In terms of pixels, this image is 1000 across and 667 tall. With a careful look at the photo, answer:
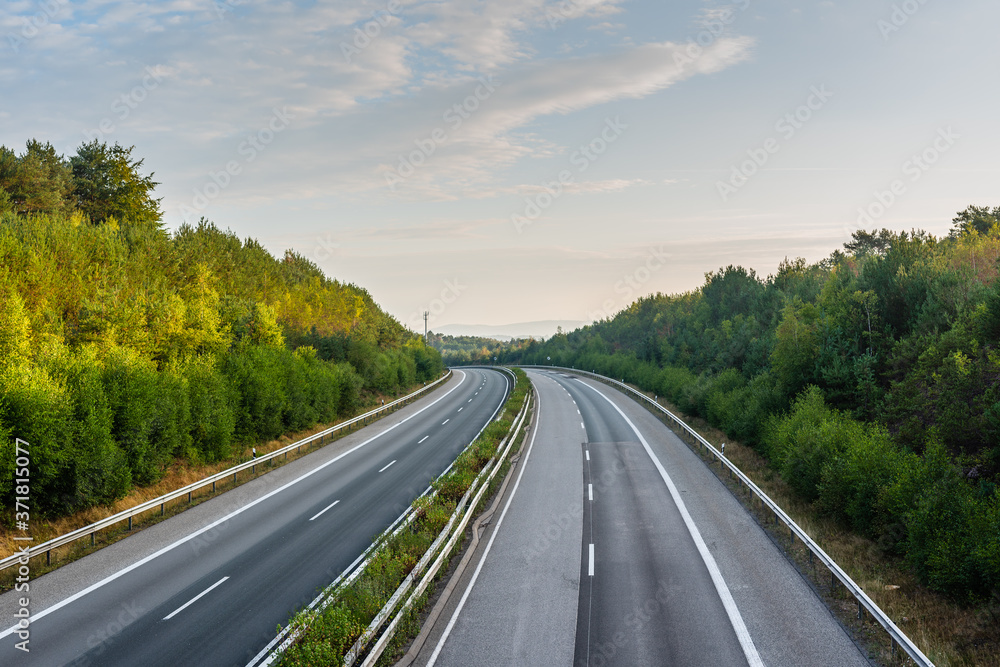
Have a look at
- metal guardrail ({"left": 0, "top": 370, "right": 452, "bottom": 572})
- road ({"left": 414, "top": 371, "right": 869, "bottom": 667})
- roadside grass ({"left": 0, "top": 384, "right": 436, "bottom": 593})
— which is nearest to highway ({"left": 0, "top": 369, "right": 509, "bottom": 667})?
roadside grass ({"left": 0, "top": 384, "right": 436, "bottom": 593})

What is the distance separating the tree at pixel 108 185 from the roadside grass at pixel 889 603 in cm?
4388

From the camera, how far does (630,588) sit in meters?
12.5

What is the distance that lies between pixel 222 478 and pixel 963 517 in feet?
82.2

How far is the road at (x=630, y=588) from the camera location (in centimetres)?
999

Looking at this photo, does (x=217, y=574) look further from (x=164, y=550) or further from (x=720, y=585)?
(x=720, y=585)

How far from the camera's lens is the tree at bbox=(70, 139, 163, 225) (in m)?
39.5

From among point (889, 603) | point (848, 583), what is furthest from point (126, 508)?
point (889, 603)

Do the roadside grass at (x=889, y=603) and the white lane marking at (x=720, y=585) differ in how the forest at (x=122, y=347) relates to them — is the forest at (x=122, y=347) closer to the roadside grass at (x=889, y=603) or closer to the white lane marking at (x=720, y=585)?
the white lane marking at (x=720, y=585)

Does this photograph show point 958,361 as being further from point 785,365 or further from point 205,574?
point 205,574

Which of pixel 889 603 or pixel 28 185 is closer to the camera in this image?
pixel 889 603

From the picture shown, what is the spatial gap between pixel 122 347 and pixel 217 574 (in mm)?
14278

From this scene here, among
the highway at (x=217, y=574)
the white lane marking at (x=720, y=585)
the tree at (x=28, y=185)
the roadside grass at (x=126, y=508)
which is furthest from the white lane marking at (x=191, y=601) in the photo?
the tree at (x=28, y=185)

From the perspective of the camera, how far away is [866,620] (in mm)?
10742

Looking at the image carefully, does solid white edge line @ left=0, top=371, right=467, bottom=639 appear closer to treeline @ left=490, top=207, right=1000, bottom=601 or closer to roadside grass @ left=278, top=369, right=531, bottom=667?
roadside grass @ left=278, top=369, right=531, bottom=667
